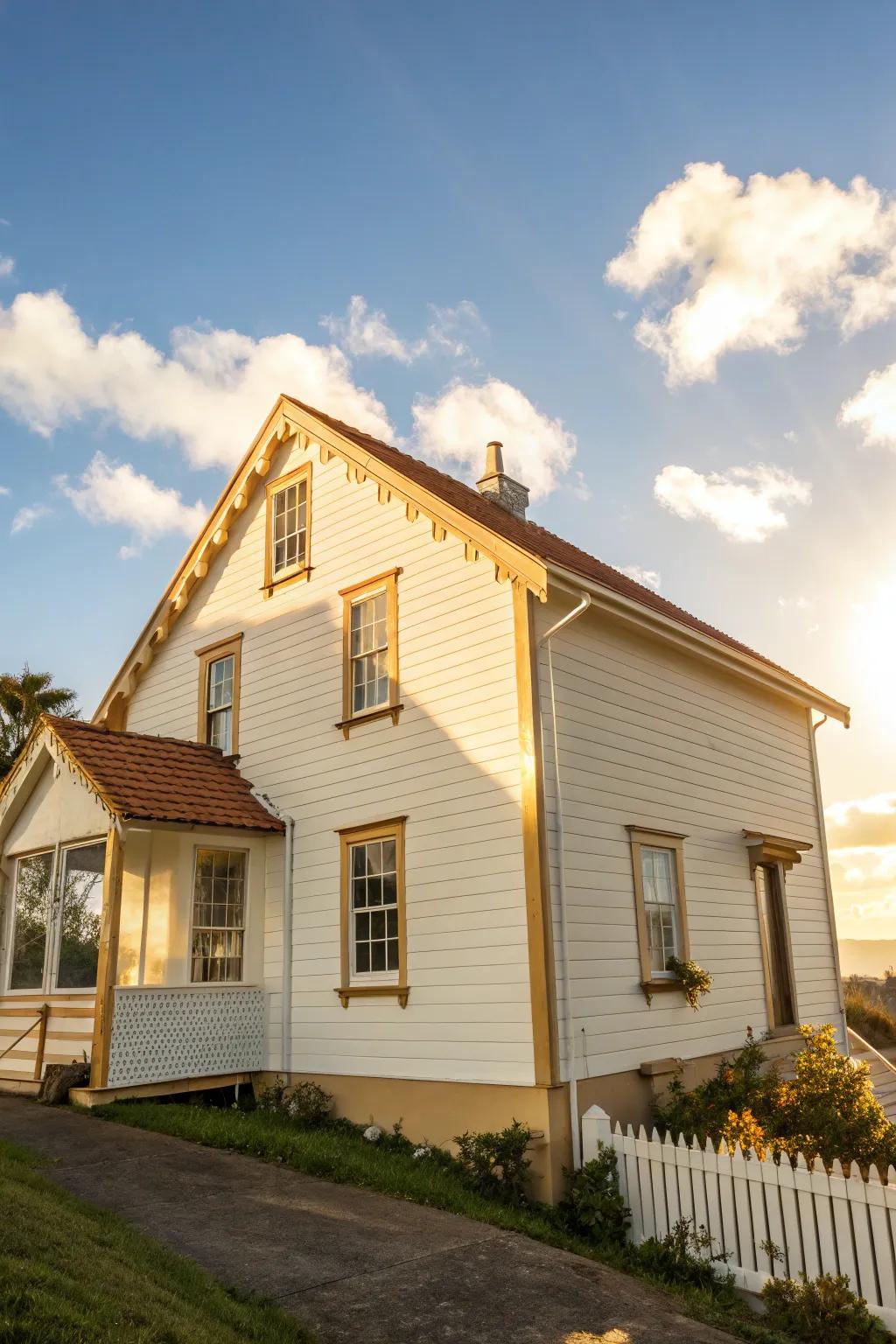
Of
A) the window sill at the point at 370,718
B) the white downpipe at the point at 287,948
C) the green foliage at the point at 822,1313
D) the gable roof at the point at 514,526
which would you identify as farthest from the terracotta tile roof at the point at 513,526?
the green foliage at the point at 822,1313

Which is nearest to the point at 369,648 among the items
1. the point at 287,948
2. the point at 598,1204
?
the point at 287,948

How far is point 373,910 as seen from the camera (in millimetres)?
13406

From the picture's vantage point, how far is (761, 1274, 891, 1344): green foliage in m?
8.05

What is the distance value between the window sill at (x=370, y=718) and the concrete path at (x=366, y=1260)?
540 cm

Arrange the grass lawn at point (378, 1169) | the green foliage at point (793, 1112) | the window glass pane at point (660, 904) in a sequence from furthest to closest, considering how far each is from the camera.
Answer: the window glass pane at point (660, 904) < the green foliage at point (793, 1112) < the grass lawn at point (378, 1169)

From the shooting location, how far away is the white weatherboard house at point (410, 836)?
1190cm

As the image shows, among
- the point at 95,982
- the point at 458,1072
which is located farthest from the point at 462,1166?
the point at 95,982

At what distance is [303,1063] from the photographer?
549 inches

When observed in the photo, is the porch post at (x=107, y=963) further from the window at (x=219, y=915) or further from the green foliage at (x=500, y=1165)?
the green foliage at (x=500, y=1165)

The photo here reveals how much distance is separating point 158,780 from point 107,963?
2.68m

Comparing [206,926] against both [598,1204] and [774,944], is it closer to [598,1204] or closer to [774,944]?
[598,1204]

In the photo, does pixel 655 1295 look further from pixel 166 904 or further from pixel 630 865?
pixel 166 904

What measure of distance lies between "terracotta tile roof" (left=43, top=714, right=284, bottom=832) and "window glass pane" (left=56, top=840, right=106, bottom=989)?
115 centimetres

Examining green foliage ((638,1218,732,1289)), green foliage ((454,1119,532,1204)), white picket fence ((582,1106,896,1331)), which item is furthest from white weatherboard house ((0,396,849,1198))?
green foliage ((638,1218,732,1289))
